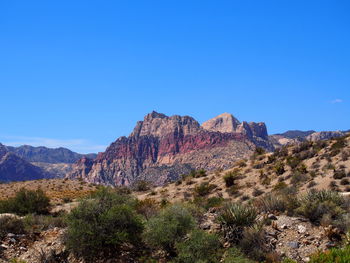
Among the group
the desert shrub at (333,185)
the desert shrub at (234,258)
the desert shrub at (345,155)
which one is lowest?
the desert shrub at (234,258)

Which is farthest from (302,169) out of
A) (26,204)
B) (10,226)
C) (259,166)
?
(10,226)

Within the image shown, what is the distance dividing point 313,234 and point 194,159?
159 metres

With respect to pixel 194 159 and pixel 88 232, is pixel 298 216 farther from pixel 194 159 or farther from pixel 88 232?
pixel 194 159

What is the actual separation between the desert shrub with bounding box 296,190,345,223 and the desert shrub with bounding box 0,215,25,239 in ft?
37.8

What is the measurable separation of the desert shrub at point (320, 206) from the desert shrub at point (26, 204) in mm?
17554

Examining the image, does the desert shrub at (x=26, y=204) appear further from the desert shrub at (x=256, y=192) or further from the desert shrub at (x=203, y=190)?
the desert shrub at (x=256, y=192)

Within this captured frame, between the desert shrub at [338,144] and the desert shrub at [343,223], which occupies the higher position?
the desert shrub at [338,144]

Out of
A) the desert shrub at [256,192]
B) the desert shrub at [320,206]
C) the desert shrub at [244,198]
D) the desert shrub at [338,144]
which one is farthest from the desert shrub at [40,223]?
the desert shrub at [338,144]

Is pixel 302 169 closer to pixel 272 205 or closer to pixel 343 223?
pixel 272 205

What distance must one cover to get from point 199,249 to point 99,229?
3.56 meters

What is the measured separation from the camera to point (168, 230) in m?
12.8

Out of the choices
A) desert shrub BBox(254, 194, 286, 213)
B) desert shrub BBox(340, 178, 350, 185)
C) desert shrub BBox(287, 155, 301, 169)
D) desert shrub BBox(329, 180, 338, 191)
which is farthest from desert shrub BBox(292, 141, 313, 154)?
desert shrub BBox(254, 194, 286, 213)

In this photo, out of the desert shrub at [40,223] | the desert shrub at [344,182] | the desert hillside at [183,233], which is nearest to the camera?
the desert hillside at [183,233]

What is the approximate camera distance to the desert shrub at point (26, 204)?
990 inches
